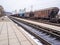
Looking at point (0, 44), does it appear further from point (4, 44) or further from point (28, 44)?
point (28, 44)

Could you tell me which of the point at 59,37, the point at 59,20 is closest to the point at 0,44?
the point at 59,37

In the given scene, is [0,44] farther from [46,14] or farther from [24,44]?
[46,14]

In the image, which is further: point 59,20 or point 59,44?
point 59,20

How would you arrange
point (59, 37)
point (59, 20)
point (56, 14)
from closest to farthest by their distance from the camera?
point (59, 37) < point (59, 20) < point (56, 14)

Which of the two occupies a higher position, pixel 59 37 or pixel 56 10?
pixel 56 10

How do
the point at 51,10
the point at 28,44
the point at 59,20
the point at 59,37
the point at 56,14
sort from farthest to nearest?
the point at 56,14
the point at 51,10
the point at 59,20
the point at 59,37
the point at 28,44

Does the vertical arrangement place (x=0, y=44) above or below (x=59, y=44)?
above

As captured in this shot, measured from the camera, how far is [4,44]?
6.51m

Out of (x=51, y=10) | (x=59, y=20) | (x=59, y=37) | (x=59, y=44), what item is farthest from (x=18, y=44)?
(x=51, y=10)

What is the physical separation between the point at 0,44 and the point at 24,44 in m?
1.33

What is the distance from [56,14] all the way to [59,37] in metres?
21.3

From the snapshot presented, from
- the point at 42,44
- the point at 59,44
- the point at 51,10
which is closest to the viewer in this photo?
the point at 42,44

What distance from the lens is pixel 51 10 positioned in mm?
28766

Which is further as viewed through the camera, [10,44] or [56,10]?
[56,10]
